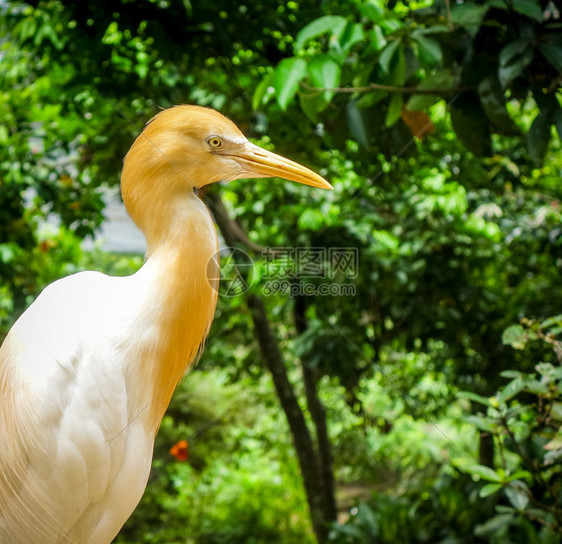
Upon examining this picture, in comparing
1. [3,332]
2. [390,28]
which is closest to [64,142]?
[3,332]

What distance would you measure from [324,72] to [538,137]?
446 mm

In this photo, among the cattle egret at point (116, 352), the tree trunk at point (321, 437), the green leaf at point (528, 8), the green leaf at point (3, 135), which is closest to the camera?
the cattle egret at point (116, 352)

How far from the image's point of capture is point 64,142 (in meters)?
2.03

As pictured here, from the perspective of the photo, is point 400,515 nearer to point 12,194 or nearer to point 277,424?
point 277,424

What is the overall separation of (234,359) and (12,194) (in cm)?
117

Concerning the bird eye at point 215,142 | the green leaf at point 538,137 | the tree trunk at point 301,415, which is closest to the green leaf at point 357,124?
the green leaf at point 538,137

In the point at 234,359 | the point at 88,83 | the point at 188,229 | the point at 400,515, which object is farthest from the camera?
the point at 234,359

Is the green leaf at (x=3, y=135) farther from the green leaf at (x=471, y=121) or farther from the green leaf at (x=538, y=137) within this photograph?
the green leaf at (x=538, y=137)

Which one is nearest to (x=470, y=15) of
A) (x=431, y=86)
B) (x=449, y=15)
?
(x=449, y=15)

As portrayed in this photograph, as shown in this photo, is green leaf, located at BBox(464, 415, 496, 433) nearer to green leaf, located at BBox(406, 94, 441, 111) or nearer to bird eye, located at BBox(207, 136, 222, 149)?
green leaf, located at BBox(406, 94, 441, 111)

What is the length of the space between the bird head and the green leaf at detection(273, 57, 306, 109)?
0.38 m

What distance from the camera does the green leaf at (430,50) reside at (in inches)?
44.5

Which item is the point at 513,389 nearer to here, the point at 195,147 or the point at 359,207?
the point at 195,147

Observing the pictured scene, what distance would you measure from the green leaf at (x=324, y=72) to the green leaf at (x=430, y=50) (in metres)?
0.16
